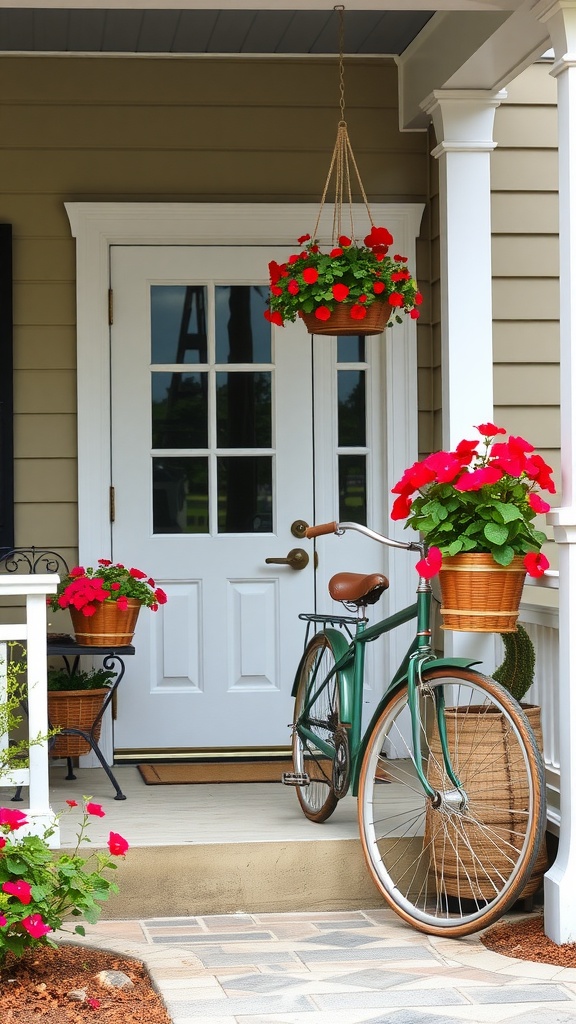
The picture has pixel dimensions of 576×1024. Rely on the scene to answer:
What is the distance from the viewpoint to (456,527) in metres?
3.21

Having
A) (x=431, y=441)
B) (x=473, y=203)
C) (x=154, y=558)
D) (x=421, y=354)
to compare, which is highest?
(x=473, y=203)

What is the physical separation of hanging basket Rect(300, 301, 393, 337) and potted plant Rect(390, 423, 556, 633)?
2.06 ft

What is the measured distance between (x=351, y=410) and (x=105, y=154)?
1.36m

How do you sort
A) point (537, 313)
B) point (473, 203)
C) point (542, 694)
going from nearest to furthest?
point (542, 694) < point (473, 203) < point (537, 313)

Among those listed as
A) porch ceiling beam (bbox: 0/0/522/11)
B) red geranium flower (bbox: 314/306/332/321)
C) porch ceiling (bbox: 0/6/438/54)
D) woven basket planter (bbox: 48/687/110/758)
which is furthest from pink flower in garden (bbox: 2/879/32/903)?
porch ceiling (bbox: 0/6/438/54)

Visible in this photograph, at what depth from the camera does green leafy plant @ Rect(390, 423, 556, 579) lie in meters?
3.13

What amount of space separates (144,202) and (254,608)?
162 centimetres

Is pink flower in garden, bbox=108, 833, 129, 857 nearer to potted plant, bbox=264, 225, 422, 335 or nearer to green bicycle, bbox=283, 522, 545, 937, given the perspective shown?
green bicycle, bbox=283, 522, 545, 937

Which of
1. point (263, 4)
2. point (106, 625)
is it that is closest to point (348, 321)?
point (263, 4)

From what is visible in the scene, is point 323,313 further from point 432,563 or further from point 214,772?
point 214,772

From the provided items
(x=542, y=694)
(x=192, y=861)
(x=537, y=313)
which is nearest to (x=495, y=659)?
(x=542, y=694)

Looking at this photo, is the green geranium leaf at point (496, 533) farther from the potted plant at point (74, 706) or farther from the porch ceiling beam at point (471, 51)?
the potted plant at point (74, 706)

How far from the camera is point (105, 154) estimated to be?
15.2 ft

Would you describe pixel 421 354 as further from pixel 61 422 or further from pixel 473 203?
pixel 61 422
